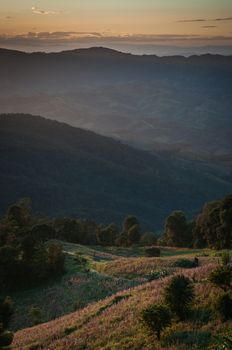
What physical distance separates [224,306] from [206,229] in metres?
64.4

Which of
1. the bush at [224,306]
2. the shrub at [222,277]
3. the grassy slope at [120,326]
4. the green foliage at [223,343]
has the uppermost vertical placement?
the shrub at [222,277]

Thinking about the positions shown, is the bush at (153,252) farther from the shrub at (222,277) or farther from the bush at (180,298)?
the bush at (180,298)

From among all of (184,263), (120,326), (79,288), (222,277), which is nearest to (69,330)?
(120,326)

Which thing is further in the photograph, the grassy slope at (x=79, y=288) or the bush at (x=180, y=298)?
the grassy slope at (x=79, y=288)

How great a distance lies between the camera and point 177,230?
9706 cm

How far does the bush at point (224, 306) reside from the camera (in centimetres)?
1655

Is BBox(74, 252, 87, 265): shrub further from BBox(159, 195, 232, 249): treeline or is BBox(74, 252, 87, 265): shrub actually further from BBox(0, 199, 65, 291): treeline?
BBox(159, 195, 232, 249): treeline

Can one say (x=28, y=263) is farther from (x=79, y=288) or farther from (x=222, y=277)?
(x=222, y=277)

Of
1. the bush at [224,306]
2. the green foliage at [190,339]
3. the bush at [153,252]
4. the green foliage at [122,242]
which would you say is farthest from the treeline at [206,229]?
the green foliage at [190,339]

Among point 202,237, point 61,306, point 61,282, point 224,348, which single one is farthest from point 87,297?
point 202,237

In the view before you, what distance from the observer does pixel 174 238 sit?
3858 inches

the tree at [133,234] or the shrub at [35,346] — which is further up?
the tree at [133,234]

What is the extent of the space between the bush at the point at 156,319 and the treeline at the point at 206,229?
55.0 m

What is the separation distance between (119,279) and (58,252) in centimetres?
1346
